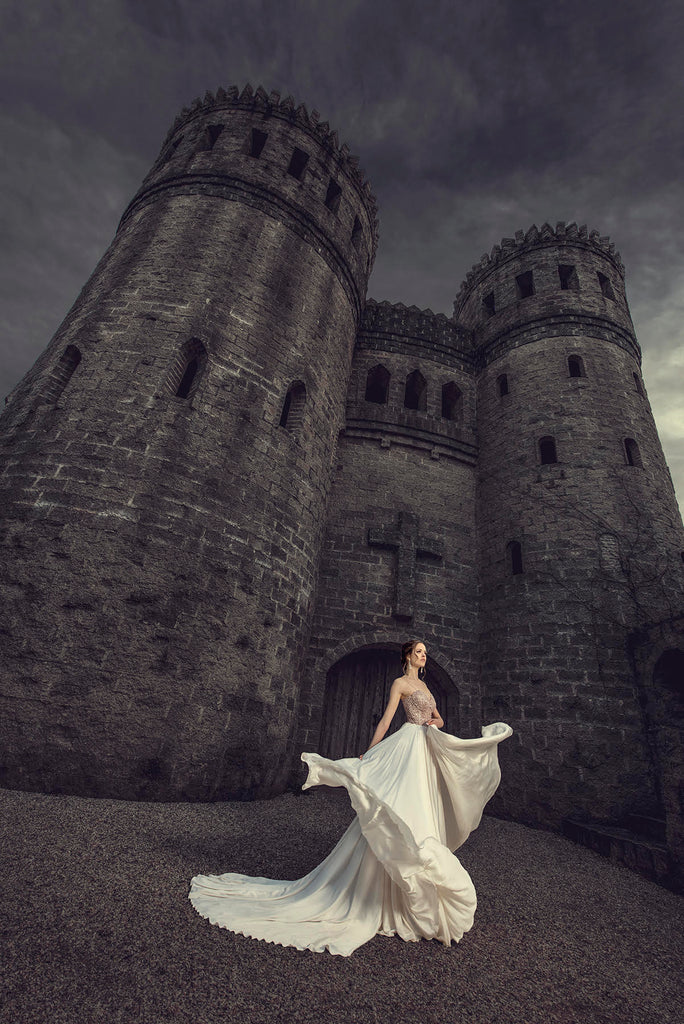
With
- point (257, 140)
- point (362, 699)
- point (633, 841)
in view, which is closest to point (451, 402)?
point (257, 140)

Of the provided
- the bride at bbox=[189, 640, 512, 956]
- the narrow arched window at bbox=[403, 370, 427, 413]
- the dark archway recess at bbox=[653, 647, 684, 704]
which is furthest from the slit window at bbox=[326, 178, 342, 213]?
the bride at bbox=[189, 640, 512, 956]

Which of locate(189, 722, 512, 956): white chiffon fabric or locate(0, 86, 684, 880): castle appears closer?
locate(189, 722, 512, 956): white chiffon fabric

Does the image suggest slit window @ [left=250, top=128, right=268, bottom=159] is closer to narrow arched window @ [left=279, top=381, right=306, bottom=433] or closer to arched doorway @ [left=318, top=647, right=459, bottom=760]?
narrow arched window @ [left=279, top=381, right=306, bottom=433]

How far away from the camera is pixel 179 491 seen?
21.6ft

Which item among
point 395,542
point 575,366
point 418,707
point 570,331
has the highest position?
point 570,331

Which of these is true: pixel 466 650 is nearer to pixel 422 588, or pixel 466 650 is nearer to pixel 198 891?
pixel 422 588

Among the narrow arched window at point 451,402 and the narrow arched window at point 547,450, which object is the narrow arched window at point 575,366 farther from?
A: the narrow arched window at point 451,402

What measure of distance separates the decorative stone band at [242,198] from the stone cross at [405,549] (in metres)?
5.92

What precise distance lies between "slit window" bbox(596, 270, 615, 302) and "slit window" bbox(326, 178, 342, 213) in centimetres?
738

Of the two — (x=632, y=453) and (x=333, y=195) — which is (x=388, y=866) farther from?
(x=333, y=195)

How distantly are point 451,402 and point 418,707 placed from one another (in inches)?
414

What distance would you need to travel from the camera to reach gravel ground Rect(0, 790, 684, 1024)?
2.14 metres

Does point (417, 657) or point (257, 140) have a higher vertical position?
point (257, 140)

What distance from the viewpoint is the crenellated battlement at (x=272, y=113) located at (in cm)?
1127
